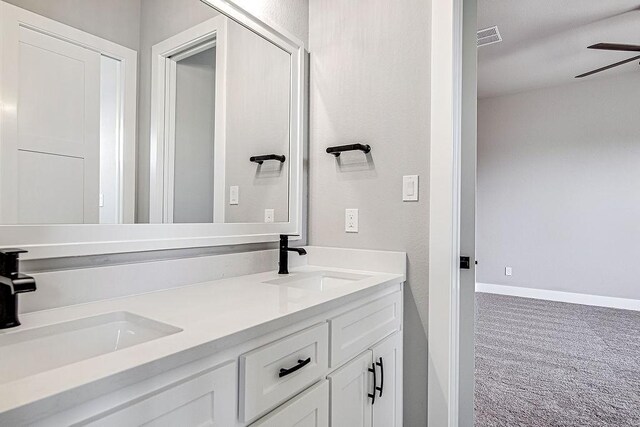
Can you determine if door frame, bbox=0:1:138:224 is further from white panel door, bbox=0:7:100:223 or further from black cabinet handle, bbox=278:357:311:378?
black cabinet handle, bbox=278:357:311:378

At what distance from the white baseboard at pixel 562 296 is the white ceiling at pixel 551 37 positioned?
266 centimetres

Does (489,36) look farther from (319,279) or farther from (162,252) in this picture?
(162,252)

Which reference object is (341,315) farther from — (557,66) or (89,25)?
(557,66)

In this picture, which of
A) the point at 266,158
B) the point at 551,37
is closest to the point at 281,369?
the point at 266,158

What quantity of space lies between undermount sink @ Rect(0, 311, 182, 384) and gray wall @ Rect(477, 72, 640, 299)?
5184mm

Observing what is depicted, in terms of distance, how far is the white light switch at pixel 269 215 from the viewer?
1.77 metres

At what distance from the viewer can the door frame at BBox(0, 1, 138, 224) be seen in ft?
3.09

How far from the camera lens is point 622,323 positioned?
3795 millimetres

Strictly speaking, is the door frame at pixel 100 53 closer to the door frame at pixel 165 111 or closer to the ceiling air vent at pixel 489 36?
the door frame at pixel 165 111

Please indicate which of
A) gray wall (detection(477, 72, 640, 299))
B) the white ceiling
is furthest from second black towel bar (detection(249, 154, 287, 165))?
gray wall (detection(477, 72, 640, 299))

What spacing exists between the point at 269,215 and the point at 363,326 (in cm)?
73

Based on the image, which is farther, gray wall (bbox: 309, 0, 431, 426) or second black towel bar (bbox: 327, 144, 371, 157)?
second black towel bar (bbox: 327, 144, 371, 157)

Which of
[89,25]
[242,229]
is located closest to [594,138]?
[242,229]

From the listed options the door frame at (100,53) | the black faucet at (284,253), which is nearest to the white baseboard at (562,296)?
the black faucet at (284,253)
